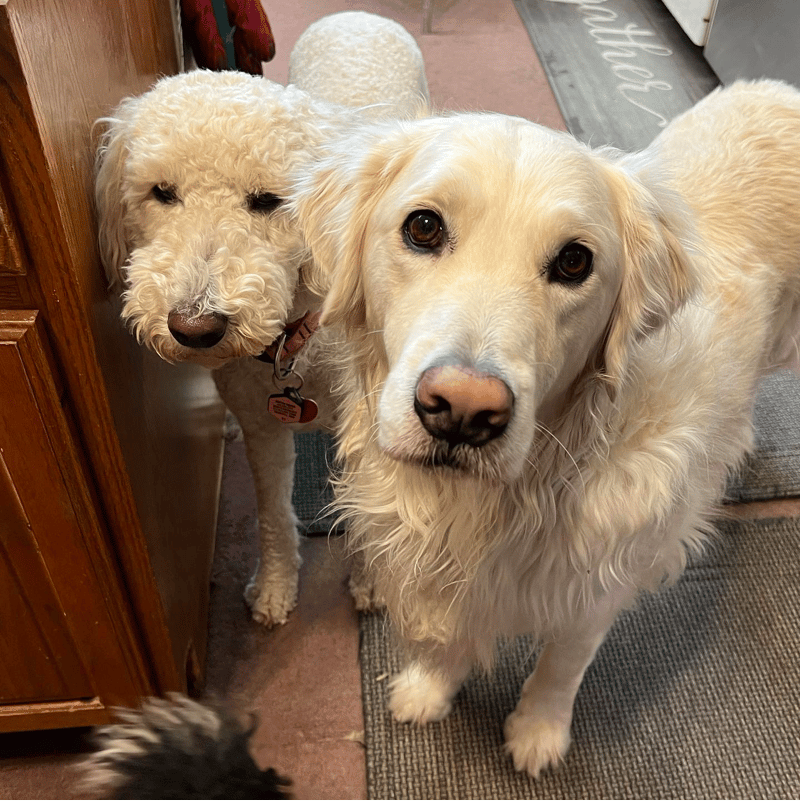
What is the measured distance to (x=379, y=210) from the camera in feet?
2.87

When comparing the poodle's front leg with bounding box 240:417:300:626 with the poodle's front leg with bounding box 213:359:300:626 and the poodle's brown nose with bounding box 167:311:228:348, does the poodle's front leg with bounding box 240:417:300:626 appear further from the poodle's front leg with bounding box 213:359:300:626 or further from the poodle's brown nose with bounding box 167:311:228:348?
the poodle's brown nose with bounding box 167:311:228:348

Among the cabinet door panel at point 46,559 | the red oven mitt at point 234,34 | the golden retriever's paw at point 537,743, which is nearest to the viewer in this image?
the cabinet door panel at point 46,559

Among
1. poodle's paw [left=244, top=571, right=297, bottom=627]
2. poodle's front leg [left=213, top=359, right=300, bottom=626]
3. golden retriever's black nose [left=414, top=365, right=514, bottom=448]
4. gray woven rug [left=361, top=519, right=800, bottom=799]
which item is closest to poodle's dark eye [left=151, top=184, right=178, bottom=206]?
poodle's front leg [left=213, top=359, right=300, bottom=626]

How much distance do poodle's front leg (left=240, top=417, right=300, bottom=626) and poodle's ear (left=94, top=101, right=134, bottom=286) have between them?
17.1 inches

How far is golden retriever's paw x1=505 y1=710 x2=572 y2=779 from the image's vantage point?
1.27m

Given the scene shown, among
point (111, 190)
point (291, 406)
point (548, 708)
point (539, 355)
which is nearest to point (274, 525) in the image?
point (291, 406)

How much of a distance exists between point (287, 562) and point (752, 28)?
273cm

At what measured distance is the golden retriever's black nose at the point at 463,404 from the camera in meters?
0.68

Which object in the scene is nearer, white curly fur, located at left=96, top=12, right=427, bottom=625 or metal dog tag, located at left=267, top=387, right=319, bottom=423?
white curly fur, located at left=96, top=12, right=427, bottom=625

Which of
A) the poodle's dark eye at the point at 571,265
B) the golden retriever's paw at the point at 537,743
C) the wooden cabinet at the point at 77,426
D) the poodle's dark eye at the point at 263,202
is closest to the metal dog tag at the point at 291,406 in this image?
the wooden cabinet at the point at 77,426

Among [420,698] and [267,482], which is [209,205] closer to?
[267,482]

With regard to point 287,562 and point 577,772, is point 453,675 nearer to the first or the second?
point 577,772

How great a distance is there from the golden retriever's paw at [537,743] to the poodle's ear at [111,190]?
0.99 m

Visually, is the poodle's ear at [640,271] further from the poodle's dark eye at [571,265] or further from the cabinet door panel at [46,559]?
the cabinet door panel at [46,559]
